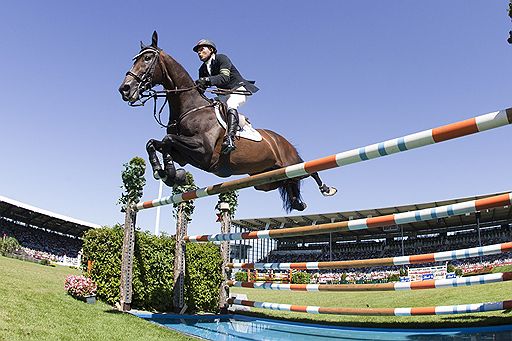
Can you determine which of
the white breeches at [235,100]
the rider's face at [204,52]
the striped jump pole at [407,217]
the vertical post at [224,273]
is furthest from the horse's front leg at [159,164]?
the vertical post at [224,273]

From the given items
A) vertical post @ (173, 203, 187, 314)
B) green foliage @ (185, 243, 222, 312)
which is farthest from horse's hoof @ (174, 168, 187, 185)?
green foliage @ (185, 243, 222, 312)

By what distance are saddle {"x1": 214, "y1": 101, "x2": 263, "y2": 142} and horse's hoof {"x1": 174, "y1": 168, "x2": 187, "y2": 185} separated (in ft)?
2.20

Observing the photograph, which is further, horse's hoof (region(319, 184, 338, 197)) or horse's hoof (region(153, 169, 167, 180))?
horse's hoof (region(319, 184, 338, 197))

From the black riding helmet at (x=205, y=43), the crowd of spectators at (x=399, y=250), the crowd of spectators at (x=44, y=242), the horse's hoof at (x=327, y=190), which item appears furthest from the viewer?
the crowd of spectators at (x=44, y=242)

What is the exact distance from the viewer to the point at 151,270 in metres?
8.70

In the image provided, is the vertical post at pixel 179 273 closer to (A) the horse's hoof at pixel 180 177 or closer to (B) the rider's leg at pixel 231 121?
(A) the horse's hoof at pixel 180 177

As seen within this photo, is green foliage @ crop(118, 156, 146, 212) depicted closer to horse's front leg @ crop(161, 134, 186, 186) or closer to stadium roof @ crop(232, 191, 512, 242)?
stadium roof @ crop(232, 191, 512, 242)

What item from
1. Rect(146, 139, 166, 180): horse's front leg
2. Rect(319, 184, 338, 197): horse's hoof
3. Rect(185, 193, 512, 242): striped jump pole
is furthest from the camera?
Rect(319, 184, 338, 197): horse's hoof

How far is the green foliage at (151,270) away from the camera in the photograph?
8258mm

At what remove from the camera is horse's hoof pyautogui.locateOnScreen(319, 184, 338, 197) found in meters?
5.66

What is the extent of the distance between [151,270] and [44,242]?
44.7 metres

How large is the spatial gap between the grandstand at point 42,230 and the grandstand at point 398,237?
1836cm

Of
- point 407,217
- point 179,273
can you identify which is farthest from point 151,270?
point 407,217

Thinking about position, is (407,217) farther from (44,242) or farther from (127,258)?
(44,242)
